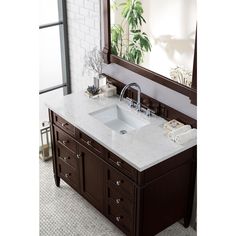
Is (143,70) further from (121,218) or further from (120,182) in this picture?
(121,218)

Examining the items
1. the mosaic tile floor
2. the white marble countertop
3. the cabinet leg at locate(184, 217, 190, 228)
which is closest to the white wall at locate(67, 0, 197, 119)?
the white marble countertop

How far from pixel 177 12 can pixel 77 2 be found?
137cm

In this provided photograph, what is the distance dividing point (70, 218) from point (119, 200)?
2.31 feet

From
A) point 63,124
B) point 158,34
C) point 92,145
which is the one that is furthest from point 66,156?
point 158,34

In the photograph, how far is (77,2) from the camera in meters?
3.71

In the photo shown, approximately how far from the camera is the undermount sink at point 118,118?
3232mm

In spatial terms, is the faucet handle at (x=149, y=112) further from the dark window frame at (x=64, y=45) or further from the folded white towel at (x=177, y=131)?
the dark window frame at (x=64, y=45)

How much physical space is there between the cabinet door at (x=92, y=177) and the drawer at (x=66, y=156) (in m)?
0.11

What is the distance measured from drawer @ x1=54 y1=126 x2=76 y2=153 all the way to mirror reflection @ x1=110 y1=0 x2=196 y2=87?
2.73 ft

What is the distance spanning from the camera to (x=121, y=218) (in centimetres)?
304

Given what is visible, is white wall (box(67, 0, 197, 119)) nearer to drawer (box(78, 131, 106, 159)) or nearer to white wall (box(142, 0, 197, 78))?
white wall (box(142, 0, 197, 78))

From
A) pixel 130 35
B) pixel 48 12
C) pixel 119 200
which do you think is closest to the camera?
pixel 119 200
